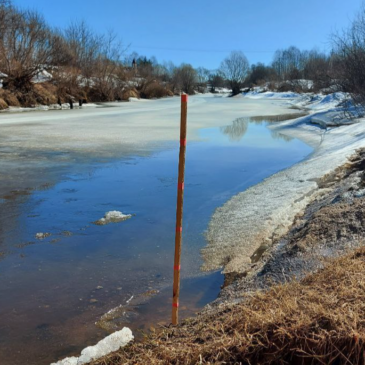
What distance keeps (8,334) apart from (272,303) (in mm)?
1966

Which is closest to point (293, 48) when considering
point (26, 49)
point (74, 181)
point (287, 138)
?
point (26, 49)

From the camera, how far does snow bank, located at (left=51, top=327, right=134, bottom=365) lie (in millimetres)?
2451

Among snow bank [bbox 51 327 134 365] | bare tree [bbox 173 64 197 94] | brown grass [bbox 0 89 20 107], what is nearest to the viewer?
snow bank [bbox 51 327 134 365]

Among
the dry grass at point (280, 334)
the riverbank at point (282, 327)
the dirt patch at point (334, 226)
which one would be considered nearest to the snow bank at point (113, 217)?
the dirt patch at point (334, 226)

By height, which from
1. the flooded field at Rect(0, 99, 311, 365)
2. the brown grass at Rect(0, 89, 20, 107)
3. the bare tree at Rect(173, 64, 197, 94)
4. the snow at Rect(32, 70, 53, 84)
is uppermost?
the bare tree at Rect(173, 64, 197, 94)

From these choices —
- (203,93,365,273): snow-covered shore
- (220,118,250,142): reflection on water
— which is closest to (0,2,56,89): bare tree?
(220,118,250,142): reflection on water

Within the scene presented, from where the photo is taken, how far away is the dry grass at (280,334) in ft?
5.49

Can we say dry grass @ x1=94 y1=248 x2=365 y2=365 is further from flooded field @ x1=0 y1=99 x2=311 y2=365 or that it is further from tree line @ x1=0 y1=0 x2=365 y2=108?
tree line @ x1=0 y1=0 x2=365 y2=108

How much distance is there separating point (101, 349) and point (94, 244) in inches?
88.1

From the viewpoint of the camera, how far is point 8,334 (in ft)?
9.62

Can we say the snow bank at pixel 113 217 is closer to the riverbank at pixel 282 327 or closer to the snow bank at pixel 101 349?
the riverbank at pixel 282 327

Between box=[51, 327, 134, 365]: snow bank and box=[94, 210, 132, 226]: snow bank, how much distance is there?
2.78m

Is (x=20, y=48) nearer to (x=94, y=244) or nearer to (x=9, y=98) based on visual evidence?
(x=9, y=98)

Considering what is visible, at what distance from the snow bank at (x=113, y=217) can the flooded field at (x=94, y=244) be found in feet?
0.35
